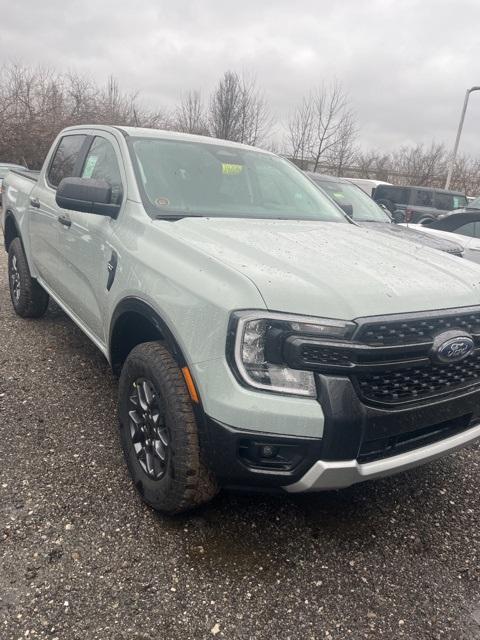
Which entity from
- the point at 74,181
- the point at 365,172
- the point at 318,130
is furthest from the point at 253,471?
the point at 365,172

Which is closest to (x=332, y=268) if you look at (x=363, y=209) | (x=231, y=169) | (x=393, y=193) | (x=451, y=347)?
(x=451, y=347)

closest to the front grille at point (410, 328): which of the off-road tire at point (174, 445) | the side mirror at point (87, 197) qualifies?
the off-road tire at point (174, 445)

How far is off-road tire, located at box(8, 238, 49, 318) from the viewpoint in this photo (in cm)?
468

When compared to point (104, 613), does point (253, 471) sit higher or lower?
higher

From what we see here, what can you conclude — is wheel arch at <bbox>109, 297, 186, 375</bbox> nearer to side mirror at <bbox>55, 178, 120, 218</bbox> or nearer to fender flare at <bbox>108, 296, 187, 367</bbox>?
fender flare at <bbox>108, 296, 187, 367</bbox>

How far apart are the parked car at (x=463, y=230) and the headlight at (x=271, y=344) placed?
5.94m

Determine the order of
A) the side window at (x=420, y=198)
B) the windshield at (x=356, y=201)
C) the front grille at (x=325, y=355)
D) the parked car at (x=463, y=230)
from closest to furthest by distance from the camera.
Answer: the front grille at (x=325, y=355) → the parked car at (x=463, y=230) → the windshield at (x=356, y=201) → the side window at (x=420, y=198)

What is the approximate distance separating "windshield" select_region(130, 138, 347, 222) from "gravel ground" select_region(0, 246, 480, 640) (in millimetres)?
1498

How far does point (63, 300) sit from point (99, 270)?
99 cm

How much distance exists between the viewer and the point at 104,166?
325 centimetres

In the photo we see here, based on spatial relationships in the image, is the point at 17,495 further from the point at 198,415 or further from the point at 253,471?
the point at 253,471

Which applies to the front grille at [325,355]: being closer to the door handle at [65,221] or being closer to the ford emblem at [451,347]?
the ford emblem at [451,347]

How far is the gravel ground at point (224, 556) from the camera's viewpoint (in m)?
1.88

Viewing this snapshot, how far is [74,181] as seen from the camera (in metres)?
2.75
